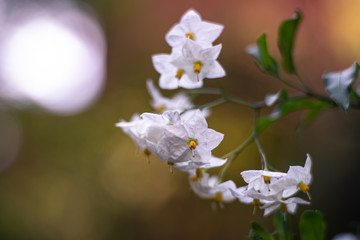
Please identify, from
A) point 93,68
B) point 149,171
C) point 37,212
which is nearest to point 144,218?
point 149,171

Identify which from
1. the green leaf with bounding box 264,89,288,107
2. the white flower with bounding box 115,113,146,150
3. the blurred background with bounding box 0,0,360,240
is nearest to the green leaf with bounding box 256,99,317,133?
the green leaf with bounding box 264,89,288,107

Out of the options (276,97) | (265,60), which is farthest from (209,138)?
(265,60)

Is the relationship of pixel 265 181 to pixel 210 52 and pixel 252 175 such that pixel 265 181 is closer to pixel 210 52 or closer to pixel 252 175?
pixel 252 175

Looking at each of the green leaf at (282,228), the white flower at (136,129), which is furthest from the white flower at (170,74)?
the green leaf at (282,228)

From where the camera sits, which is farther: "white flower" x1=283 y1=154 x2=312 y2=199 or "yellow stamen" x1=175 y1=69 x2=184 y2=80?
"yellow stamen" x1=175 y1=69 x2=184 y2=80

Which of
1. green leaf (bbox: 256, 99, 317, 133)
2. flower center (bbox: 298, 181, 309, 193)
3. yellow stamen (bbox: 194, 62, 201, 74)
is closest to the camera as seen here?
flower center (bbox: 298, 181, 309, 193)

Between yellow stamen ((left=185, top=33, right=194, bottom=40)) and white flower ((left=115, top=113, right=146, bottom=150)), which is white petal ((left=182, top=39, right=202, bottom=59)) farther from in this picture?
white flower ((left=115, top=113, right=146, bottom=150))

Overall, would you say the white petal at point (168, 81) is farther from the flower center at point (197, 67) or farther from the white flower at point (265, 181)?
the white flower at point (265, 181)

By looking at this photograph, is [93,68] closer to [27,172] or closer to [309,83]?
[27,172]
